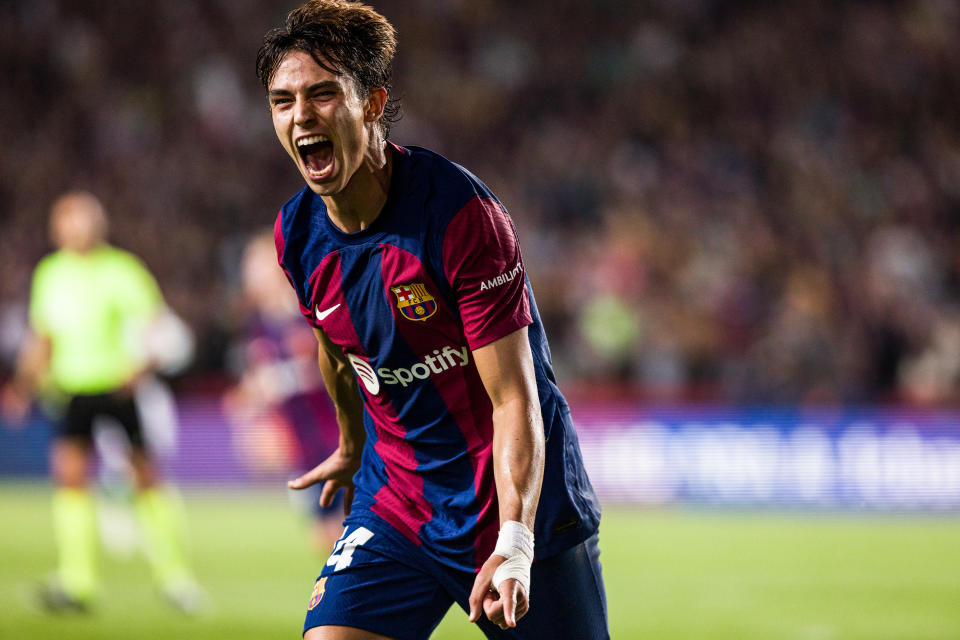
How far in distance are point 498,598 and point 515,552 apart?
0.38ft

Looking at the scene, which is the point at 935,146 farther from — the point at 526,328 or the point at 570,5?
the point at 526,328

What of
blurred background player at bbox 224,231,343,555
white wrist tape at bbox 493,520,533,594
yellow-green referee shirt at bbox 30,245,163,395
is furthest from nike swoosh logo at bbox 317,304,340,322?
yellow-green referee shirt at bbox 30,245,163,395

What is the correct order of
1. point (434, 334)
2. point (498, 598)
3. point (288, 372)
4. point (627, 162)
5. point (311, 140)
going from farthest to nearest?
point (627, 162)
point (288, 372)
point (434, 334)
point (311, 140)
point (498, 598)

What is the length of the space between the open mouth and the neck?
0.30 ft

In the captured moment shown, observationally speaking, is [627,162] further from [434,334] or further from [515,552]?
[515,552]

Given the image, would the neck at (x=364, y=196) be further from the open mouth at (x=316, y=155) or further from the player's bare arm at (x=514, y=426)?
the player's bare arm at (x=514, y=426)

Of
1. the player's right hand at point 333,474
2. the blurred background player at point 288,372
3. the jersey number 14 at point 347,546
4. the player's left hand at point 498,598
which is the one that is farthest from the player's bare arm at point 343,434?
the blurred background player at point 288,372

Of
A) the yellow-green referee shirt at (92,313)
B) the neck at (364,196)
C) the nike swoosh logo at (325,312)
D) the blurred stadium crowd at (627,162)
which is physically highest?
the blurred stadium crowd at (627,162)

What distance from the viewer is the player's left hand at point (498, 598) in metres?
2.88

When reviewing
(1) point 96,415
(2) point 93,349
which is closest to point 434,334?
(1) point 96,415

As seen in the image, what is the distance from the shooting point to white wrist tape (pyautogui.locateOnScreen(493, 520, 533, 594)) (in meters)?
2.94

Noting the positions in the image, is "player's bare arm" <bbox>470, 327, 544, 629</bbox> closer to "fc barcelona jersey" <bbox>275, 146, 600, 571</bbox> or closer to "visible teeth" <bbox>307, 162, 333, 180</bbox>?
"fc barcelona jersey" <bbox>275, 146, 600, 571</bbox>

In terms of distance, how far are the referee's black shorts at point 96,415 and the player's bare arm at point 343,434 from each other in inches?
A: 205

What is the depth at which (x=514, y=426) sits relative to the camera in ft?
10.2
